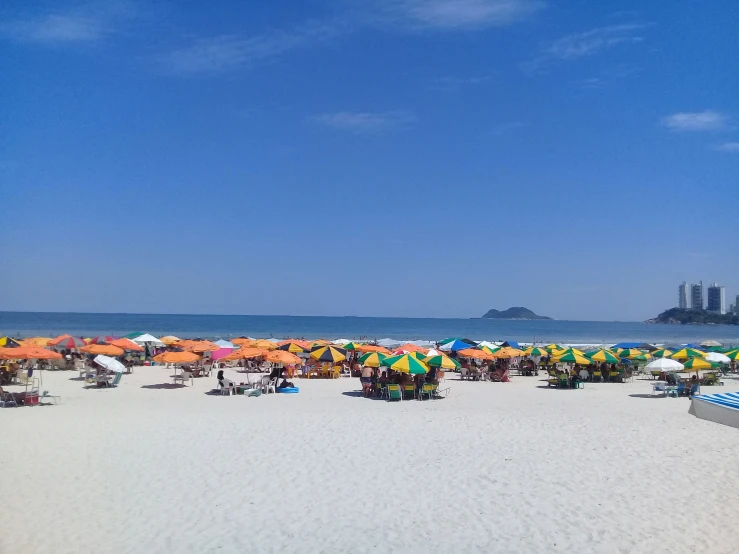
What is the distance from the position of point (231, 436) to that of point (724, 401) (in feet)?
32.7

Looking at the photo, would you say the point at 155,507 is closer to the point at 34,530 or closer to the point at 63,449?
the point at 34,530

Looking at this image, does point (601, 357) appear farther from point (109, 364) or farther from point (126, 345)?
point (126, 345)

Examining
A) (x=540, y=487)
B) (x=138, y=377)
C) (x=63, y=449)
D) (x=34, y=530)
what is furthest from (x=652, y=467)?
(x=138, y=377)

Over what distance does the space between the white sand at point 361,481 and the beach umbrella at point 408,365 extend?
60.4 inches

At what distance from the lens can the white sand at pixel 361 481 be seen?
6289 millimetres

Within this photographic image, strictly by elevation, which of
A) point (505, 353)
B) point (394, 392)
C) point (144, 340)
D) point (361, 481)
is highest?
point (144, 340)

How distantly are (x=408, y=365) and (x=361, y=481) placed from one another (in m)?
7.60

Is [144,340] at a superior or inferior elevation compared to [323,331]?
→ superior

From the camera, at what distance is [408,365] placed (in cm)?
1572

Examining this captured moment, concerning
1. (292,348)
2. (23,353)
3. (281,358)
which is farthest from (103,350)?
(292,348)

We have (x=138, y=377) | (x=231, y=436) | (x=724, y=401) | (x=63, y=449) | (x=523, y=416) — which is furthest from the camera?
(x=138, y=377)

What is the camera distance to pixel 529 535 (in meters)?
6.38

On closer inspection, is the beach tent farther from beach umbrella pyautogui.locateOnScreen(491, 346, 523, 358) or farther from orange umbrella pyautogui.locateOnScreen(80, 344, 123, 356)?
beach umbrella pyautogui.locateOnScreen(491, 346, 523, 358)

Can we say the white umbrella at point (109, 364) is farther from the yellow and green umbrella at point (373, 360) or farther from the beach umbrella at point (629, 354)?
the beach umbrella at point (629, 354)
